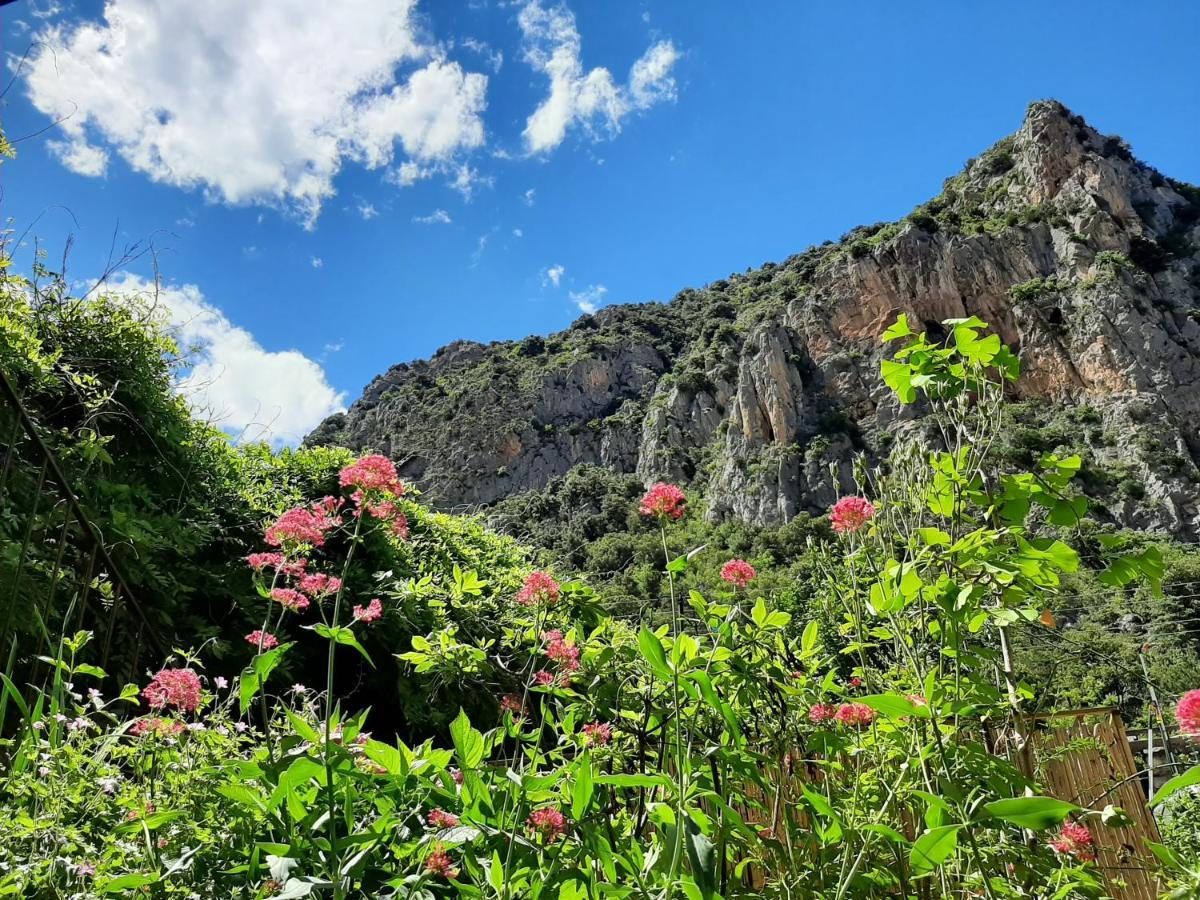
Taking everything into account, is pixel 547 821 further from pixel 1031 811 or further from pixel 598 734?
pixel 1031 811

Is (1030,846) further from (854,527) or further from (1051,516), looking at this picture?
(854,527)

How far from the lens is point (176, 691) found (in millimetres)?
1246

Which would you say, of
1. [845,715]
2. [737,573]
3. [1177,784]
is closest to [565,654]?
[737,573]

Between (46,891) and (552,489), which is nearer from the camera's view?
(46,891)

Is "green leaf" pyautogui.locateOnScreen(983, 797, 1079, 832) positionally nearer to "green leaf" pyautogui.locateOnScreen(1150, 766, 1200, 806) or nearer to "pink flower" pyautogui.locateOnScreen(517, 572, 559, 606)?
"green leaf" pyautogui.locateOnScreen(1150, 766, 1200, 806)

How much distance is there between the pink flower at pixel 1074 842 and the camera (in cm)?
135

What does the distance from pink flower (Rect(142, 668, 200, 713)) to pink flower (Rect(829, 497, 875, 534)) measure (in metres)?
1.29

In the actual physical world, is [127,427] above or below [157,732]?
above

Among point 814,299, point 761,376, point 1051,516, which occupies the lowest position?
point 1051,516

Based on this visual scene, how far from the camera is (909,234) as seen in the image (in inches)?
1858

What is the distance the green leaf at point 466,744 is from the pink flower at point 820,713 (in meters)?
0.62

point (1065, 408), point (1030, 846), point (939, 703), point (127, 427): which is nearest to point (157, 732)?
point (939, 703)

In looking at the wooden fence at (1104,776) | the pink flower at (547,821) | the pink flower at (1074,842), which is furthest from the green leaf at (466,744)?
the wooden fence at (1104,776)

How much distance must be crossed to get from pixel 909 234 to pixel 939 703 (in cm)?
5306
